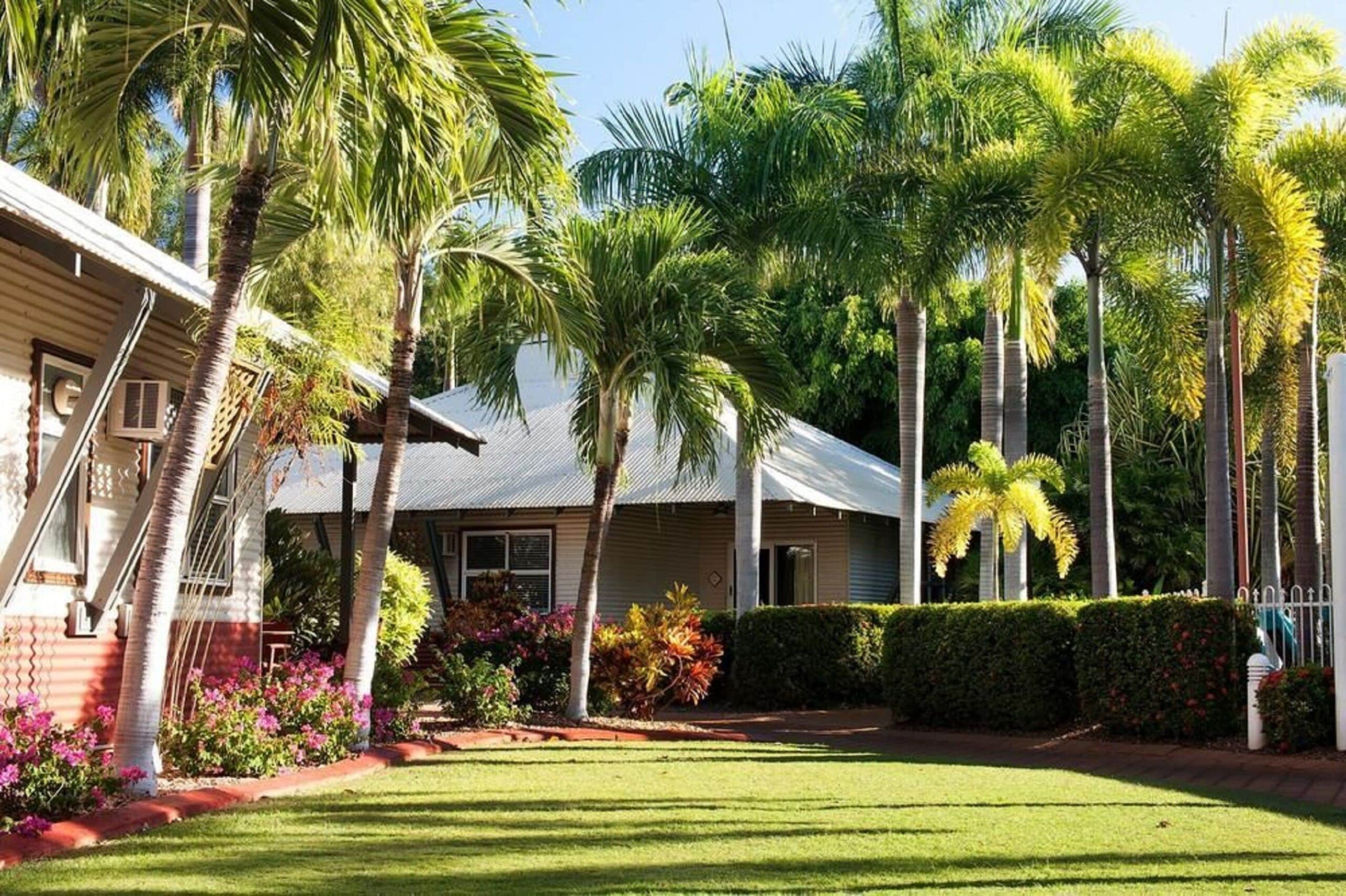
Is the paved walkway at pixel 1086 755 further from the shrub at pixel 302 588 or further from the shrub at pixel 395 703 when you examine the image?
the shrub at pixel 302 588

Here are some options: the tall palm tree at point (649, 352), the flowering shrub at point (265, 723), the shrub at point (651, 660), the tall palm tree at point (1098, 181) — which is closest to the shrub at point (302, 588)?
the tall palm tree at point (649, 352)

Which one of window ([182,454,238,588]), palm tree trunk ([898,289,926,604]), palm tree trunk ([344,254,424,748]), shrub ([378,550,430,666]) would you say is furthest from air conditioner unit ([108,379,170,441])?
palm tree trunk ([898,289,926,604])

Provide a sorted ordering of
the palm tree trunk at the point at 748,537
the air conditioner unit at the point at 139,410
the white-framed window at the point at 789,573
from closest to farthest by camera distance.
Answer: the air conditioner unit at the point at 139,410, the palm tree trunk at the point at 748,537, the white-framed window at the point at 789,573

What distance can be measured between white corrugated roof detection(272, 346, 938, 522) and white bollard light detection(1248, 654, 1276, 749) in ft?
32.3

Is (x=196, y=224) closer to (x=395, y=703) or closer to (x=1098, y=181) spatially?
(x=395, y=703)

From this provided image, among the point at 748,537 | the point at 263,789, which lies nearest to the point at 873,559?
the point at 748,537

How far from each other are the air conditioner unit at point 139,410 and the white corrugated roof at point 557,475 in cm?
1104

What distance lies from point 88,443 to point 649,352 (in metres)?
5.63

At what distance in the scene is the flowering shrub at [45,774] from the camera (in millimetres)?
8023

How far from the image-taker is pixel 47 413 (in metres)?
11.8

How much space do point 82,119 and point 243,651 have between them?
6413mm

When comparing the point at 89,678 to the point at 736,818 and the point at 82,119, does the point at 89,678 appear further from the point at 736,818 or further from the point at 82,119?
the point at 736,818

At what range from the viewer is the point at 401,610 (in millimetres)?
17906

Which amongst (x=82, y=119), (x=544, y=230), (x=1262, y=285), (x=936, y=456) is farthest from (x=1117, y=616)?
(x=936, y=456)
